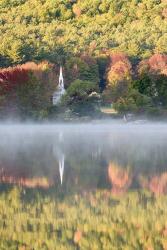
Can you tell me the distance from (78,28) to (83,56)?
2248 centimetres

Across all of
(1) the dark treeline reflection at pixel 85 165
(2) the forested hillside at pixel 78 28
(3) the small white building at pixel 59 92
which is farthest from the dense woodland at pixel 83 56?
(1) the dark treeline reflection at pixel 85 165

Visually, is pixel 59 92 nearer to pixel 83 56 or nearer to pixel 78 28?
pixel 83 56

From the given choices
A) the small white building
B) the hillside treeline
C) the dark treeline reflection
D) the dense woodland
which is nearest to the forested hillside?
the dense woodland

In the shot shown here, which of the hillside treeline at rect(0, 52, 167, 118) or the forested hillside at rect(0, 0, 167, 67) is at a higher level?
the forested hillside at rect(0, 0, 167, 67)

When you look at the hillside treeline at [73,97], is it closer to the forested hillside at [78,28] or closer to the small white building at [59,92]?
the small white building at [59,92]

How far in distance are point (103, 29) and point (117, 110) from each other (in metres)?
46.4

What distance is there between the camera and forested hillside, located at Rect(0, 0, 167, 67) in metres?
87.9

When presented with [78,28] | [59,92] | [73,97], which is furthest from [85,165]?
[78,28]

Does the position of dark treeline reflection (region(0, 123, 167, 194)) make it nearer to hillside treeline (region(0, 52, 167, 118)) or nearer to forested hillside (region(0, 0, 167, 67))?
hillside treeline (region(0, 52, 167, 118))

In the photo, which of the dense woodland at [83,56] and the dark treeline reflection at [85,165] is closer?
the dark treeline reflection at [85,165]

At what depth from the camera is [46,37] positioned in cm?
9875

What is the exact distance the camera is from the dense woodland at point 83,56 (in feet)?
197

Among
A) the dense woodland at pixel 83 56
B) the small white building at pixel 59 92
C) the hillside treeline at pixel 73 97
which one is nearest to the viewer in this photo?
the hillside treeline at pixel 73 97

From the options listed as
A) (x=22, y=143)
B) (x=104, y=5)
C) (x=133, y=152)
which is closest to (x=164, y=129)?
(x=22, y=143)
